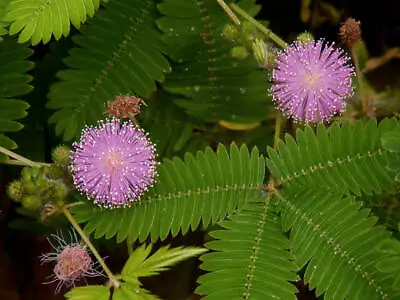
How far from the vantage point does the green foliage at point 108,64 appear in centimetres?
227

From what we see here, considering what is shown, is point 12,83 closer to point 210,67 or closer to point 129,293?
point 210,67

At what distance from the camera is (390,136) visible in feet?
5.81

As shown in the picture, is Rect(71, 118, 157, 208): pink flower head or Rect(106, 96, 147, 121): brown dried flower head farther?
Rect(106, 96, 147, 121): brown dried flower head

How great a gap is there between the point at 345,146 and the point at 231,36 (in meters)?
0.52

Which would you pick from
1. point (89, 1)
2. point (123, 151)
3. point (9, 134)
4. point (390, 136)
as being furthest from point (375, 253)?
point (9, 134)

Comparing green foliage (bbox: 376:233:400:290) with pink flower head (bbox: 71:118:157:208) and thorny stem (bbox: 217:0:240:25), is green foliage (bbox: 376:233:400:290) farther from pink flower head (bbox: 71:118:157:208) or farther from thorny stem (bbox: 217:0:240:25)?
thorny stem (bbox: 217:0:240:25)

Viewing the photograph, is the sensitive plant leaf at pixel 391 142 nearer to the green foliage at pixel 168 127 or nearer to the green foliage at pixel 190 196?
the green foliage at pixel 190 196

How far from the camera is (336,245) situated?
1.80 m

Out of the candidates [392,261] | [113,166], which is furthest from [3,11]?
[392,261]

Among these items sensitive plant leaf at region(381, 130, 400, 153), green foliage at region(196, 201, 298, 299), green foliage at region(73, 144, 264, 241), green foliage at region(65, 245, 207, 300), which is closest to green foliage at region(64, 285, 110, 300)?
green foliage at region(65, 245, 207, 300)

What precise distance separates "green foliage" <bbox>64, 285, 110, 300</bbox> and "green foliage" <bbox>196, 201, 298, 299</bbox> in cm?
28

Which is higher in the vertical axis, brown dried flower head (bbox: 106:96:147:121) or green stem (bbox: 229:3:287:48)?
green stem (bbox: 229:3:287:48)

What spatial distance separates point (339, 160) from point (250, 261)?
1.33ft

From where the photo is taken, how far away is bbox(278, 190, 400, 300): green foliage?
1.75 m
